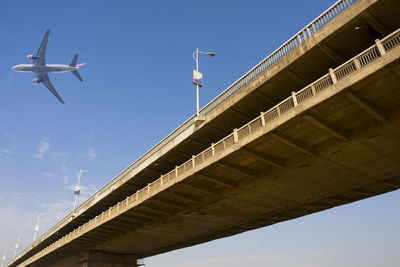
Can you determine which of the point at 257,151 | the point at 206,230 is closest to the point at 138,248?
the point at 206,230

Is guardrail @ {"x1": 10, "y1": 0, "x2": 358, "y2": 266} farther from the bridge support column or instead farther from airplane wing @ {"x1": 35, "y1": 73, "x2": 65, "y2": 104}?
airplane wing @ {"x1": 35, "y1": 73, "x2": 65, "y2": 104}

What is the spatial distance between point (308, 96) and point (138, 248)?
36.1 meters

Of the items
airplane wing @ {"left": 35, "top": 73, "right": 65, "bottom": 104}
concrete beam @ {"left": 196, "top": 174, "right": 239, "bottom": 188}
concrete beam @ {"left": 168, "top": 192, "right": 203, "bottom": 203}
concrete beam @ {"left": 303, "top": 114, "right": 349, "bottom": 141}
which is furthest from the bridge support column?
airplane wing @ {"left": 35, "top": 73, "right": 65, "bottom": 104}

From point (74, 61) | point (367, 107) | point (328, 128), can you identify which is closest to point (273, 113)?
point (328, 128)

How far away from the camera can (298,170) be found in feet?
60.5

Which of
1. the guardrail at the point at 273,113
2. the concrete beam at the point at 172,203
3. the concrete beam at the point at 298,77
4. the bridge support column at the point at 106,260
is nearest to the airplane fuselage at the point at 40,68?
the bridge support column at the point at 106,260

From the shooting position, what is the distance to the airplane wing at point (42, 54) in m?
83.8

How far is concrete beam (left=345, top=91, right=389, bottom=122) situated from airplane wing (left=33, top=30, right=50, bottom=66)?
92898 mm

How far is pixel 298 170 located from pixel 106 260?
1398 inches

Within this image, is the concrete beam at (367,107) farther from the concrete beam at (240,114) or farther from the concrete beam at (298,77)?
the concrete beam at (240,114)

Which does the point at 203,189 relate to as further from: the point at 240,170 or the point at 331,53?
the point at 331,53

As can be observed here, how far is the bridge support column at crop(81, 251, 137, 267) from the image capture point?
1599 inches

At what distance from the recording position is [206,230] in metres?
32.4

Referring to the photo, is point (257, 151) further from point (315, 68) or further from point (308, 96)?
point (315, 68)
